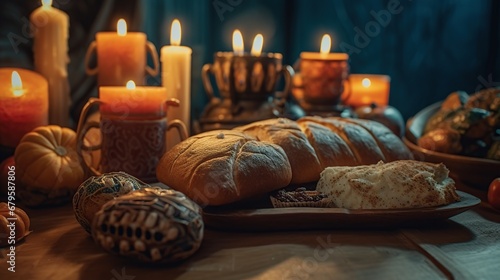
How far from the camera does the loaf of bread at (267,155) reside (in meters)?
1.12

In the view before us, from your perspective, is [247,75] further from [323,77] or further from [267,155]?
[267,155]

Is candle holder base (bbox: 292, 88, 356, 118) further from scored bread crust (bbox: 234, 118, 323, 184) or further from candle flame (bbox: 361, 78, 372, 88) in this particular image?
scored bread crust (bbox: 234, 118, 323, 184)

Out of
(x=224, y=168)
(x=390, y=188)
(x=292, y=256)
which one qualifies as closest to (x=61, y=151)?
(x=224, y=168)

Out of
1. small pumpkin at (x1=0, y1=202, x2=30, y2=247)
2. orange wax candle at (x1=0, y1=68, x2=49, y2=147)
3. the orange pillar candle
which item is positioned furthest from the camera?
the orange pillar candle

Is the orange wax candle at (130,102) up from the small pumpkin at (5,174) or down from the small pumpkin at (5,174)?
up

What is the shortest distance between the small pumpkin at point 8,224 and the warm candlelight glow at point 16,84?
398mm

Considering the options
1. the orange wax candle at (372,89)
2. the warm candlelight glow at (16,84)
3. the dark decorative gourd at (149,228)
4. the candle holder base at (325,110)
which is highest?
the warm candlelight glow at (16,84)

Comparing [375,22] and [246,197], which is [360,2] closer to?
[375,22]

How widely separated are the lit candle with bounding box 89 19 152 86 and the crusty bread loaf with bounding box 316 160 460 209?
769 mm

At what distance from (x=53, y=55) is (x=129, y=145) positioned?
428 mm

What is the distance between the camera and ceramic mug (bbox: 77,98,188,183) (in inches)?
53.8

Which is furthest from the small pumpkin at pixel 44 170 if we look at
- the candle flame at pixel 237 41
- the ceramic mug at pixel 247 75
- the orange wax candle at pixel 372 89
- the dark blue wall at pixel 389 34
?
the orange wax candle at pixel 372 89

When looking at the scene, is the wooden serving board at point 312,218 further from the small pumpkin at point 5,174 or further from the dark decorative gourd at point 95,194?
the small pumpkin at point 5,174

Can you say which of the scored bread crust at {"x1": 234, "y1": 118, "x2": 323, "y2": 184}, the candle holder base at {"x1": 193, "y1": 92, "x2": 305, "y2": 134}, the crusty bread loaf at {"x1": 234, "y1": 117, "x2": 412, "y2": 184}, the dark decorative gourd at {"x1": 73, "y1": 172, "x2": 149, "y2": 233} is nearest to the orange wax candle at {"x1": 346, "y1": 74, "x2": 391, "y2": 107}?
the candle holder base at {"x1": 193, "y1": 92, "x2": 305, "y2": 134}
